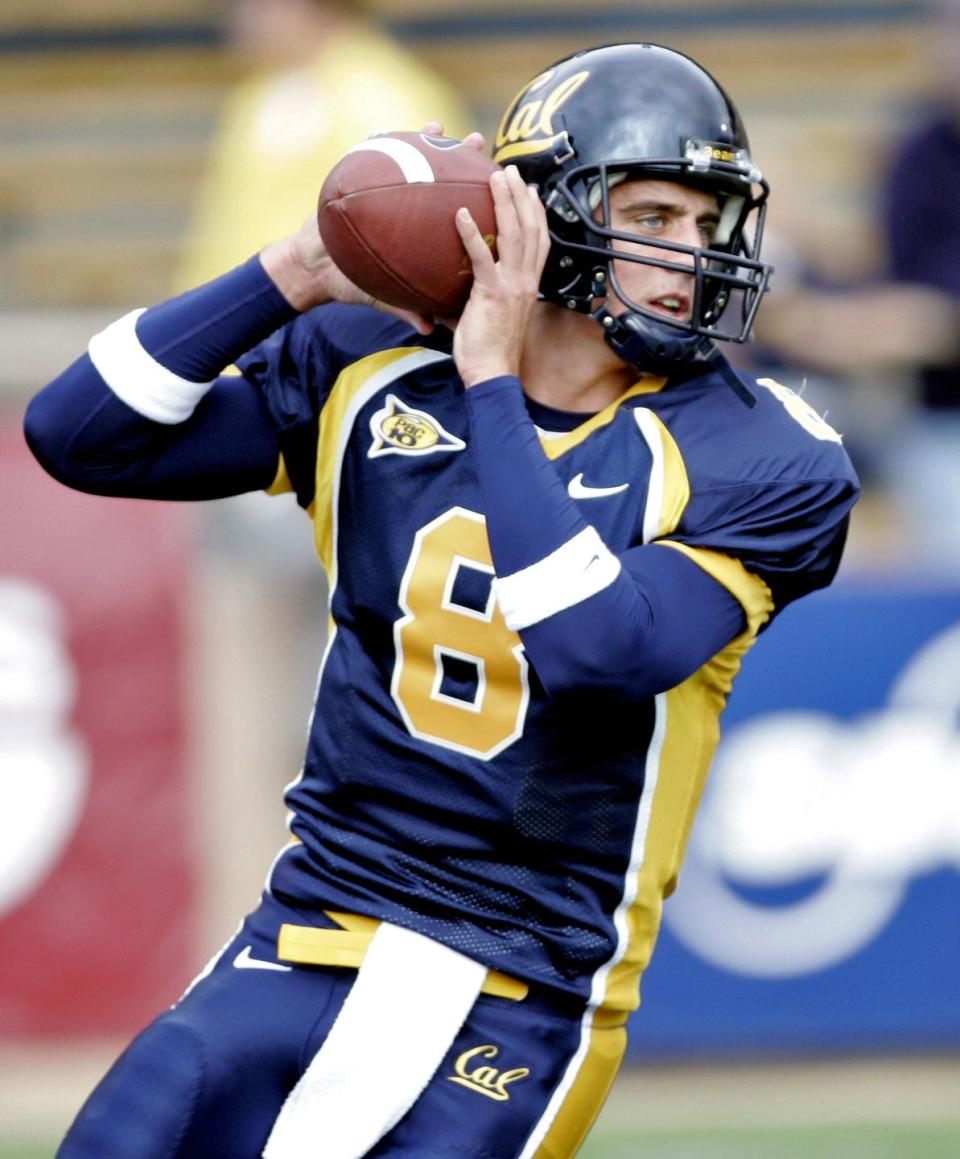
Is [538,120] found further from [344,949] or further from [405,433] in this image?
[344,949]

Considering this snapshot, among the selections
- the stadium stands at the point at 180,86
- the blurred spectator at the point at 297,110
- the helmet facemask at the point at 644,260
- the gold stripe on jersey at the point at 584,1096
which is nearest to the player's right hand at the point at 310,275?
the helmet facemask at the point at 644,260

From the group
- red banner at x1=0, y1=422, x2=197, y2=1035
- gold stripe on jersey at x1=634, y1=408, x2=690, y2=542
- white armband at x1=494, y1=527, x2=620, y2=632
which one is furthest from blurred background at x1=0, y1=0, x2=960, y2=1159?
white armband at x1=494, y1=527, x2=620, y2=632

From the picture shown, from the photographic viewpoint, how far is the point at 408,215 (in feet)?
9.05

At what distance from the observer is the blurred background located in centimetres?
546

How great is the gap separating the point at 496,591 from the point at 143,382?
1.99ft

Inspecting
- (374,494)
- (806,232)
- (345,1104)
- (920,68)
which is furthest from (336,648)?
(920,68)

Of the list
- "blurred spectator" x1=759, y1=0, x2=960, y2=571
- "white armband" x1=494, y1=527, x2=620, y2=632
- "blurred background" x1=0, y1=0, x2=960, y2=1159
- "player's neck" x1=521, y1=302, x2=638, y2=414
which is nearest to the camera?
"white armband" x1=494, y1=527, x2=620, y2=632

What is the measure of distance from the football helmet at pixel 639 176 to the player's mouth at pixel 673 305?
0.01 meters

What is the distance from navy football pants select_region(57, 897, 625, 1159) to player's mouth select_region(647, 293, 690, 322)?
3.15 ft

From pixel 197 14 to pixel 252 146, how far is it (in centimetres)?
373

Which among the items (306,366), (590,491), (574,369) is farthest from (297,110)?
(590,491)

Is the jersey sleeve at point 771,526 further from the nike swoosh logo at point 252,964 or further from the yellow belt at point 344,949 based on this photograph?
the nike swoosh logo at point 252,964

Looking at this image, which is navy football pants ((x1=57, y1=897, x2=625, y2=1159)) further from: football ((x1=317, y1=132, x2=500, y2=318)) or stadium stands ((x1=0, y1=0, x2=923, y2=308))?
stadium stands ((x1=0, y1=0, x2=923, y2=308))

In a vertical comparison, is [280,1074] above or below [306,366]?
below
